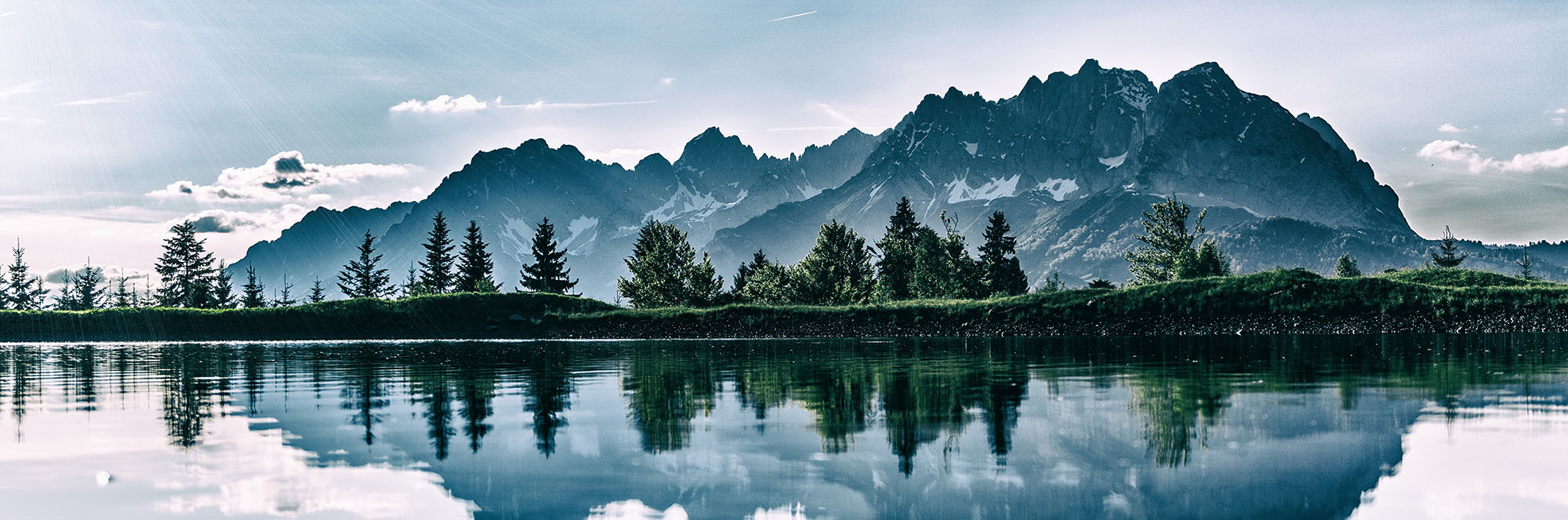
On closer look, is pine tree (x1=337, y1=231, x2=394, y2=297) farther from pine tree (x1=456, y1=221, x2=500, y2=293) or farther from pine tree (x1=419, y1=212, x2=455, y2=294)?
pine tree (x1=456, y1=221, x2=500, y2=293)

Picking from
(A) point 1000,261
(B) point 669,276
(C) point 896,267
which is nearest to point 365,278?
(B) point 669,276

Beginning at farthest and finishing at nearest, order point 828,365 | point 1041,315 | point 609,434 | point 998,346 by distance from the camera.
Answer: point 1041,315
point 998,346
point 828,365
point 609,434

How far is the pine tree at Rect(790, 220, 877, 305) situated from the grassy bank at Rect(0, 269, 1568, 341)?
1619 cm

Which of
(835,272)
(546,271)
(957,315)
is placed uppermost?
(546,271)

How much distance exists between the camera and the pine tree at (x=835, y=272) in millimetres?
114125

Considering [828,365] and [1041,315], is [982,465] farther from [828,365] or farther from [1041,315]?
[1041,315]

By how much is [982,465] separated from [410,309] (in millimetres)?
112897

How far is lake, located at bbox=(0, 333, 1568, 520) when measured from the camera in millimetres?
11164

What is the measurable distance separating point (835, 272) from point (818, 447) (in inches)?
3991

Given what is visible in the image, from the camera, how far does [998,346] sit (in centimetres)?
5675

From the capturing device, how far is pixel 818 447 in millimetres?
15219

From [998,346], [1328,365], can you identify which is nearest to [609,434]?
[1328,365]

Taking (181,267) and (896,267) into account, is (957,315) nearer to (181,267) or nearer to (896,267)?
(896,267)

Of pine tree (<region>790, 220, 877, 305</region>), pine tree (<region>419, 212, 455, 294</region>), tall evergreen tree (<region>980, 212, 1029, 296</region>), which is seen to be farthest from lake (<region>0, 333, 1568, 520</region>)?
pine tree (<region>419, 212, 455, 294</region>)
